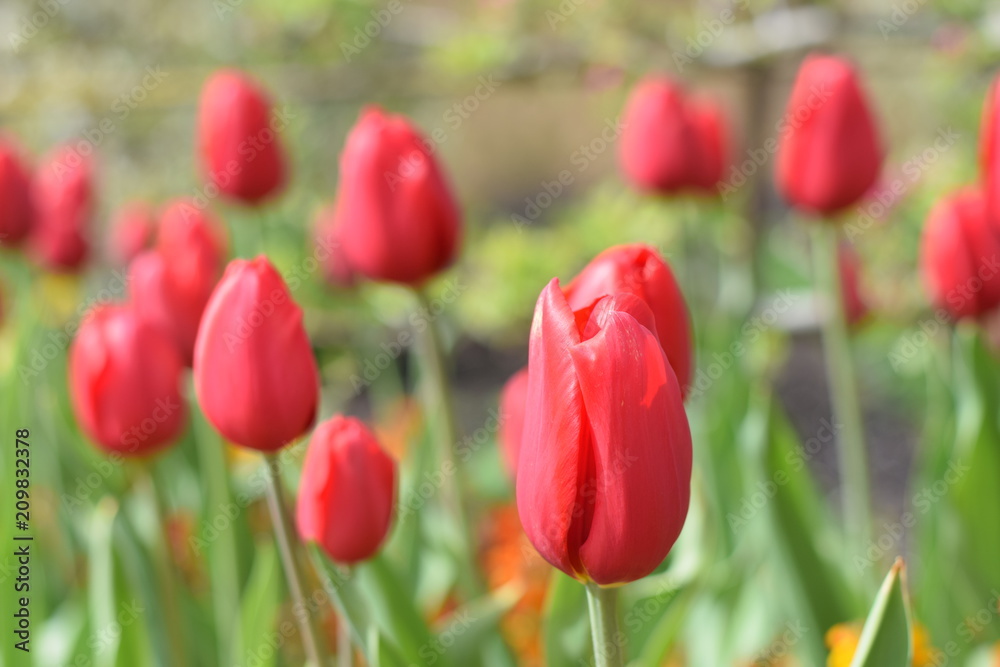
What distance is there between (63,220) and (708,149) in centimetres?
102

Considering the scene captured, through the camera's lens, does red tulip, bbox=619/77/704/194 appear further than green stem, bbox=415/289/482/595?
Yes

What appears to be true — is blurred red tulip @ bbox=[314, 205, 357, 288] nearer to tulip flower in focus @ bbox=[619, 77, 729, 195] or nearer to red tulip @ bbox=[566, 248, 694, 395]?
tulip flower in focus @ bbox=[619, 77, 729, 195]

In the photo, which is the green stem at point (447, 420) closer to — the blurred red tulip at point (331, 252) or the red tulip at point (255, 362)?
the red tulip at point (255, 362)

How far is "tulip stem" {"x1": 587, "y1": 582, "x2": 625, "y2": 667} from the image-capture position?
57 cm

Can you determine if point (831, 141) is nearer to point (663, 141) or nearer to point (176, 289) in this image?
point (663, 141)

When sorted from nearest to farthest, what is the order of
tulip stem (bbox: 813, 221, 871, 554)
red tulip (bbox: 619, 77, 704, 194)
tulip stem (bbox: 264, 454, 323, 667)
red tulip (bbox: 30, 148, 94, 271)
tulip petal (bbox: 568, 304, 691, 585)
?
tulip petal (bbox: 568, 304, 691, 585) → tulip stem (bbox: 264, 454, 323, 667) → tulip stem (bbox: 813, 221, 871, 554) → red tulip (bbox: 619, 77, 704, 194) → red tulip (bbox: 30, 148, 94, 271)

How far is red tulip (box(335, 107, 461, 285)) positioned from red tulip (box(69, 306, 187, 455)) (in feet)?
0.74

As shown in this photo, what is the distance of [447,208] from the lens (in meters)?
1.05

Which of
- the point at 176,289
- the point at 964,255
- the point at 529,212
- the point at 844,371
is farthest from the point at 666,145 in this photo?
the point at 529,212

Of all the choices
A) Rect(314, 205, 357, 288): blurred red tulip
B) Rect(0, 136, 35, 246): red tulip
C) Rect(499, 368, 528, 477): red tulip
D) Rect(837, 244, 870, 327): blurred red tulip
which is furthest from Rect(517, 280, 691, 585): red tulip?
Rect(314, 205, 357, 288): blurred red tulip

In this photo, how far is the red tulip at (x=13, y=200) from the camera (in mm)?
1509

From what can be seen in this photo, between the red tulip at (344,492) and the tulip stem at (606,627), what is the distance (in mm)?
246

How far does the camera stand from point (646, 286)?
646 millimetres

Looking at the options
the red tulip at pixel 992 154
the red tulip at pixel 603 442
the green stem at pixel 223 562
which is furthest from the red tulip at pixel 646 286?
the green stem at pixel 223 562
